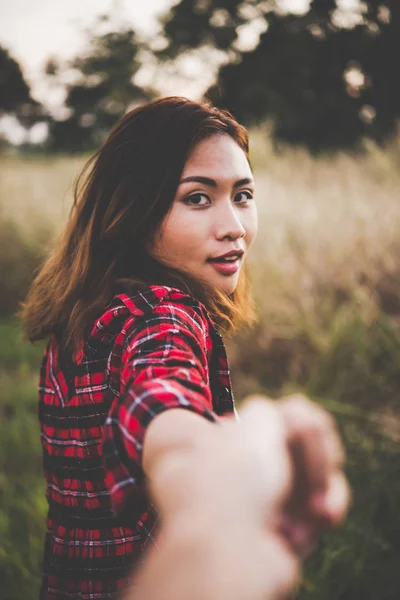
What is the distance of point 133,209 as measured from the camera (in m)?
1.06

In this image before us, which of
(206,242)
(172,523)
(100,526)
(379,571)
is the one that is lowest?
(379,571)

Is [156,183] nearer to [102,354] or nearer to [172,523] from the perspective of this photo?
[102,354]

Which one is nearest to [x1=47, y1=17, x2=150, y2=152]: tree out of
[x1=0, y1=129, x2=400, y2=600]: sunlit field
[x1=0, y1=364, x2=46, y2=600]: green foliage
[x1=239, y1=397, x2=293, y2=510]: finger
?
[x1=0, y1=129, x2=400, y2=600]: sunlit field

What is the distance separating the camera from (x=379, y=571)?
1.84 metres

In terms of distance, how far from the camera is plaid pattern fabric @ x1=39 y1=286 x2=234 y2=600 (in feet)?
2.42

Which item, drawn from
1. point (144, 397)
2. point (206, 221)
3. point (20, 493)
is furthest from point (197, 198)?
point (20, 493)

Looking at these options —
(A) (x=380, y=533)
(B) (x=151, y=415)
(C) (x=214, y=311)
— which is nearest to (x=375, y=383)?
(A) (x=380, y=533)

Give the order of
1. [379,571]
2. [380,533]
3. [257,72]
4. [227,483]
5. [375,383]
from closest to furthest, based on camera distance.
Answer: [227,483]
[379,571]
[380,533]
[375,383]
[257,72]

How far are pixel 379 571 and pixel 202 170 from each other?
1575 millimetres

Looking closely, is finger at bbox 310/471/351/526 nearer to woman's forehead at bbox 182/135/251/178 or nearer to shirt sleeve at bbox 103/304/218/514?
shirt sleeve at bbox 103/304/218/514

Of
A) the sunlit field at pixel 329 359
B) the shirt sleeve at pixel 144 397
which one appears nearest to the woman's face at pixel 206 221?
the shirt sleeve at pixel 144 397

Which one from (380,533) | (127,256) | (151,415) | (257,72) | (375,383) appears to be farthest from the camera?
(257,72)

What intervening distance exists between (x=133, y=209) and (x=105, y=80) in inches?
319

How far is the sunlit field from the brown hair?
67 cm
